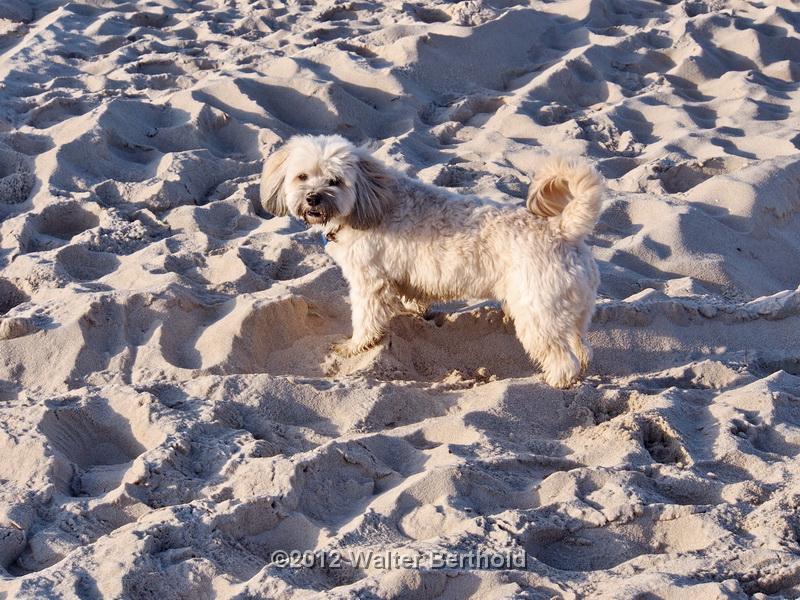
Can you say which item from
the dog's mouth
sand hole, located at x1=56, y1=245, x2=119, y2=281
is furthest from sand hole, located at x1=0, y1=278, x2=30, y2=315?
the dog's mouth

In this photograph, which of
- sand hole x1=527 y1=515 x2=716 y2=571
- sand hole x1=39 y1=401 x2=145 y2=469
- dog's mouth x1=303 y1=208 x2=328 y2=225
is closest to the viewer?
sand hole x1=527 y1=515 x2=716 y2=571

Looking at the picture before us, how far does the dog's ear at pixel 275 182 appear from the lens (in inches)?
198

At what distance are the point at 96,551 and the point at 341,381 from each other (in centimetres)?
159

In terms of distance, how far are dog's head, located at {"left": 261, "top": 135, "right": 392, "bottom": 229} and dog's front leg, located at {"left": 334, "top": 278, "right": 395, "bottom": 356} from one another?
0.33 metres

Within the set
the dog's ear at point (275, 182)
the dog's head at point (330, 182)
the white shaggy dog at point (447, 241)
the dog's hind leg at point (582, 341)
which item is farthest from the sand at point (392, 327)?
the dog's head at point (330, 182)

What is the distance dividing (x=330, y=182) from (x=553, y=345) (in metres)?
1.35

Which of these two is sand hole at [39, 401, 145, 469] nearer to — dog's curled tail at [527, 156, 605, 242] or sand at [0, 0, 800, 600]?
sand at [0, 0, 800, 600]

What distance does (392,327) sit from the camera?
17.3 feet

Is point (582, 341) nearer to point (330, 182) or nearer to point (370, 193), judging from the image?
point (370, 193)

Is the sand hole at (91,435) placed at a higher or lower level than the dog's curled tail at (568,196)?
lower

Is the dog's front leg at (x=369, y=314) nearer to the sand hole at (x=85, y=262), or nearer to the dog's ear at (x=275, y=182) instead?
the dog's ear at (x=275, y=182)

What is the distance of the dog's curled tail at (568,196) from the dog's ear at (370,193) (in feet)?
2.43

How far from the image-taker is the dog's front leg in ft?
16.5

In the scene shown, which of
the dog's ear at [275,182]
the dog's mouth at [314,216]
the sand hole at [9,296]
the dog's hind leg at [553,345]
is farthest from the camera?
the sand hole at [9,296]
